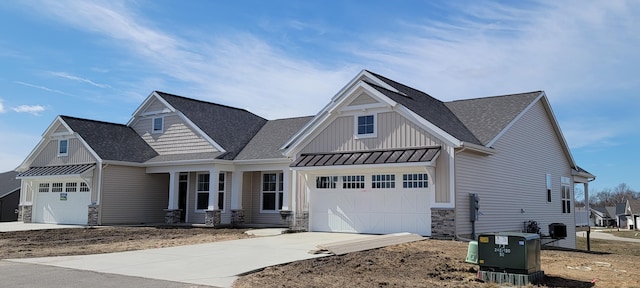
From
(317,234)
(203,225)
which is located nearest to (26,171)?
(203,225)

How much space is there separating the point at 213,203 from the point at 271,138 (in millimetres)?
4530

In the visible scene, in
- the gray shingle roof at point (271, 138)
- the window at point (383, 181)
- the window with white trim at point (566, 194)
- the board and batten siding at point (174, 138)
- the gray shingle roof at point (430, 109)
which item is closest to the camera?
the gray shingle roof at point (430, 109)

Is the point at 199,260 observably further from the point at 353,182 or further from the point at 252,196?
the point at 252,196

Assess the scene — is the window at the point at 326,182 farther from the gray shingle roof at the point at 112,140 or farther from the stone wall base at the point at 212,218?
the gray shingle roof at the point at 112,140

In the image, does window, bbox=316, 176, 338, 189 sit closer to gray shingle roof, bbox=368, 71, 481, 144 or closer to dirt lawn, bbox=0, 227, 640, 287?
gray shingle roof, bbox=368, 71, 481, 144

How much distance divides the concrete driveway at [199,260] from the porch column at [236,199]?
7991 mm

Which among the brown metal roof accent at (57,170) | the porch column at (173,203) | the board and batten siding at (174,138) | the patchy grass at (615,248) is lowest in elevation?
the patchy grass at (615,248)

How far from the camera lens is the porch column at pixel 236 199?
25359mm

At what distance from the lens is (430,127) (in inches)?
730

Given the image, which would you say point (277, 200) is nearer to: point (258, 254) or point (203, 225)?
point (203, 225)

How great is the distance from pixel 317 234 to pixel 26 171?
18.8m

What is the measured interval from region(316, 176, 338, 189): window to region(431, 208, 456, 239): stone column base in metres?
4.34

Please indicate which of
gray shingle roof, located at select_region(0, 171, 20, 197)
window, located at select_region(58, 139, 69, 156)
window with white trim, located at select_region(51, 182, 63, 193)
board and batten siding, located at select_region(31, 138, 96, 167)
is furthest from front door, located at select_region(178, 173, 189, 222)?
gray shingle roof, located at select_region(0, 171, 20, 197)

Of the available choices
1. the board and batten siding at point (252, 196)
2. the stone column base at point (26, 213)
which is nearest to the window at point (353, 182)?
the board and batten siding at point (252, 196)
